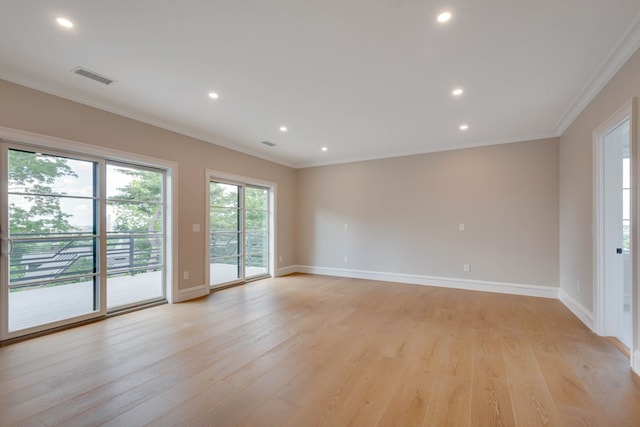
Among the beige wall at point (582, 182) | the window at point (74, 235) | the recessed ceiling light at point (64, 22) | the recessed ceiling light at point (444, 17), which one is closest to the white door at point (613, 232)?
the beige wall at point (582, 182)

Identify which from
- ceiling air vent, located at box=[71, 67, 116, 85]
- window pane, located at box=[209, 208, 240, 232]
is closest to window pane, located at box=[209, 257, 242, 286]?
window pane, located at box=[209, 208, 240, 232]

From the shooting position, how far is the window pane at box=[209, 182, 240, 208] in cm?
517

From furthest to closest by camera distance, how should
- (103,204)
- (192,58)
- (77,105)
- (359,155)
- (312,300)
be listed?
(359,155) → (312,300) → (103,204) → (77,105) → (192,58)

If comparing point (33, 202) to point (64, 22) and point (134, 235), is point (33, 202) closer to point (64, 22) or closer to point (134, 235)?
point (134, 235)

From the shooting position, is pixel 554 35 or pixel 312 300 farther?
pixel 312 300

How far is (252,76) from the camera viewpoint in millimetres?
2939

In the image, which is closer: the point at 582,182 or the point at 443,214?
the point at 582,182

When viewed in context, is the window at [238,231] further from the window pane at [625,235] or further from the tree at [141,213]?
the window pane at [625,235]

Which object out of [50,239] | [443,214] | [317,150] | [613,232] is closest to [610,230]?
[613,232]

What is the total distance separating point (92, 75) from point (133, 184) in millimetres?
1596

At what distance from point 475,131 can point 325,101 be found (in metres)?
2.74

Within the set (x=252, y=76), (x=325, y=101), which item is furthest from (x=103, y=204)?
(x=325, y=101)

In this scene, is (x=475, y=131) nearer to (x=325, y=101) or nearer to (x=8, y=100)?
(x=325, y=101)

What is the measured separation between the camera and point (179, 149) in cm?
452
